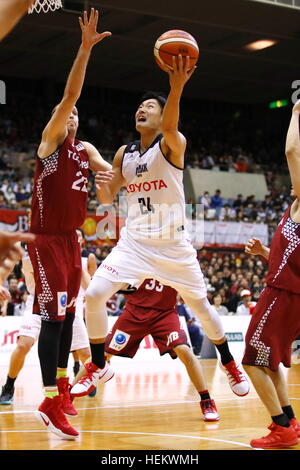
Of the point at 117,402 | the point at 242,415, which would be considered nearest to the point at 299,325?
the point at 242,415

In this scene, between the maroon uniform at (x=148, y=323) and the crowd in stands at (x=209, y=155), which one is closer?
the maroon uniform at (x=148, y=323)

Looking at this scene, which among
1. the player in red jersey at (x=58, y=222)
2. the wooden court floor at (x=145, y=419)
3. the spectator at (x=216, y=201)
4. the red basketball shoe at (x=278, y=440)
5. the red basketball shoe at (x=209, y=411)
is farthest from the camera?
the spectator at (x=216, y=201)

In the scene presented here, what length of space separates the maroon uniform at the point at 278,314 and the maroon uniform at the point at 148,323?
6.42ft

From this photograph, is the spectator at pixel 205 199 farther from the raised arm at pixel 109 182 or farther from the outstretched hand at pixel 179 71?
the outstretched hand at pixel 179 71

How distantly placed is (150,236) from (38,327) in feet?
7.73

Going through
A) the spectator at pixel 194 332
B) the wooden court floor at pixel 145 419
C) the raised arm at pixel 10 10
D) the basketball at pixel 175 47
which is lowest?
the spectator at pixel 194 332

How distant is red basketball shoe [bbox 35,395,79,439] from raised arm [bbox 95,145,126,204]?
1.73 meters

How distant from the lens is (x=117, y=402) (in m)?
7.84

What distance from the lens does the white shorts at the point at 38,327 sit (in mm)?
7715

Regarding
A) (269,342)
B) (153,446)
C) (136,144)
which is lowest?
(153,446)

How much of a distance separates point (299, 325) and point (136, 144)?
2.24m

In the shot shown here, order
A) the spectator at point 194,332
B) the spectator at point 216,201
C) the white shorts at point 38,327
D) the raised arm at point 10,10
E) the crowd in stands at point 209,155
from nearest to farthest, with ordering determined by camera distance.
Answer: the raised arm at point 10,10, the white shorts at point 38,327, the spectator at point 194,332, the crowd in stands at point 209,155, the spectator at point 216,201

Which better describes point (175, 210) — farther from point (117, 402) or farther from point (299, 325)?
point (117, 402)

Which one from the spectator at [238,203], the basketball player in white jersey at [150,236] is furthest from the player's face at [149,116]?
the spectator at [238,203]
